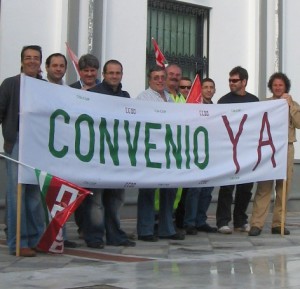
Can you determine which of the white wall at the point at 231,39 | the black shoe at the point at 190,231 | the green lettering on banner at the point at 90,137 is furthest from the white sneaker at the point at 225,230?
the white wall at the point at 231,39

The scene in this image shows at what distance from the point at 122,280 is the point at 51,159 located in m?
1.68

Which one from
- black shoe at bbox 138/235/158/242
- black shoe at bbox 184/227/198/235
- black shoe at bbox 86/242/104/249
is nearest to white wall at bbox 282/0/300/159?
black shoe at bbox 184/227/198/235

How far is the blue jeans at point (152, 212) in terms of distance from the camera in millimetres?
8414

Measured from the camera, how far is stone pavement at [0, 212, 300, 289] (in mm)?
5852

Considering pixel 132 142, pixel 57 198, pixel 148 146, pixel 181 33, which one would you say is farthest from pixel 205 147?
pixel 181 33

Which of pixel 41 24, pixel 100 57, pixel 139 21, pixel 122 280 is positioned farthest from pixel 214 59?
pixel 122 280

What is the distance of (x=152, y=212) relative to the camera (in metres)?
8.42

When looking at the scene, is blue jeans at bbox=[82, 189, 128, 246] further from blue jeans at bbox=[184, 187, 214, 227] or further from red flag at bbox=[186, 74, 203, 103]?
red flag at bbox=[186, 74, 203, 103]

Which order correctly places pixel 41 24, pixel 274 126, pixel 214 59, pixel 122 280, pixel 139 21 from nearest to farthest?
pixel 122 280, pixel 274 126, pixel 41 24, pixel 139 21, pixel 214 59

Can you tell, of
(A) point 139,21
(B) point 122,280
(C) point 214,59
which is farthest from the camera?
(C) point 214,59

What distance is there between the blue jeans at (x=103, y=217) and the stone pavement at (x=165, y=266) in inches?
6.9

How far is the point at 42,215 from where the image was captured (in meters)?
7.36

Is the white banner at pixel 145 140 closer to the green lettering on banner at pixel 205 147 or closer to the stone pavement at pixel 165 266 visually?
the green lettering on banner at pixel 205 147

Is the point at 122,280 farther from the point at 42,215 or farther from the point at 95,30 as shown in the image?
the point at 95,30
